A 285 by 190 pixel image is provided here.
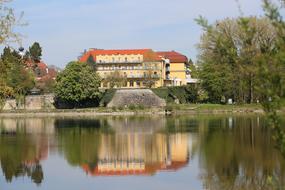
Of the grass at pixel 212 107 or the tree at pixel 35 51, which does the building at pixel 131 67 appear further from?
the grass at pixel 212 107

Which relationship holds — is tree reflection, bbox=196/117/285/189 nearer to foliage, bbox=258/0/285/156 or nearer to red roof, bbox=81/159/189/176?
red roof, bbox=81/159/189/176

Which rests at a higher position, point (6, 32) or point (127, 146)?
point (6, 32)

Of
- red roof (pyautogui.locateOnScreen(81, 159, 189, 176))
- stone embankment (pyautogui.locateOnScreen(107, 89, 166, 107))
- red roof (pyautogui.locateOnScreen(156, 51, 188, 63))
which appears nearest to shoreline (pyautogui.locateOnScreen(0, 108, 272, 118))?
stone embankment (pyautogui.locateOnScreen(107, 89, 166, 107))

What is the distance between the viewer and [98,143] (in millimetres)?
33312

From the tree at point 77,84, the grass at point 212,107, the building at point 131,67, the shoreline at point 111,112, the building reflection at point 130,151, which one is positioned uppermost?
the building at point 131,67

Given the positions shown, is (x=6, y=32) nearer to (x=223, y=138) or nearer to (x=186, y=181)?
(x=186, y=181)

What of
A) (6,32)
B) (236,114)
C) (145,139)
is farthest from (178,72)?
(6,32)

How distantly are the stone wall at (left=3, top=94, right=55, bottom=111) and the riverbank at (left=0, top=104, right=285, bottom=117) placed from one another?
3.13 m

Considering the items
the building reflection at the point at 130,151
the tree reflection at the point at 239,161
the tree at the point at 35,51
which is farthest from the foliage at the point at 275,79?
the tree at the point at 35,51

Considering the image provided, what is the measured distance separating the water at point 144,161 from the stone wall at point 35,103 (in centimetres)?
3702

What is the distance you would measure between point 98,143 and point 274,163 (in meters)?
14.7

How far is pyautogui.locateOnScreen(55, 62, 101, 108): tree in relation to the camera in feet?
230

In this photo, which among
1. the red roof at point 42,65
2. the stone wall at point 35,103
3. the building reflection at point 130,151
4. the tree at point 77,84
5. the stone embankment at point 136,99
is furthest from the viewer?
the red roof at point 42,65

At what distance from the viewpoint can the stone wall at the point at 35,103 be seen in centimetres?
7556
